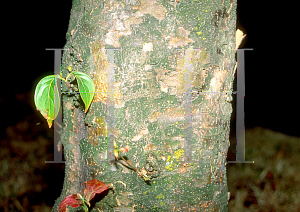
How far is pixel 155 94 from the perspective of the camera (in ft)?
2.10

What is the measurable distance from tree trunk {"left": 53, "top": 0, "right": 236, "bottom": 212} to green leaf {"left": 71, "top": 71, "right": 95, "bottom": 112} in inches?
0.7

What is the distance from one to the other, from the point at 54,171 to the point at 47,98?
64.8 inches

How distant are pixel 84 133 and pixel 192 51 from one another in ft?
1.45

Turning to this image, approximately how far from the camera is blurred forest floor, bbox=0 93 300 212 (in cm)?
175

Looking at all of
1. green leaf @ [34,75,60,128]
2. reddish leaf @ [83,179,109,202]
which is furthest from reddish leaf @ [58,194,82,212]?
green leaf @ [34,75,60,128]

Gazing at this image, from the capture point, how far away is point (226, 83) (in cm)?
72

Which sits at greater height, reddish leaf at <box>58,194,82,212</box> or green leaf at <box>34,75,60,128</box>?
green leaf at <box>34,75,60,128</box>

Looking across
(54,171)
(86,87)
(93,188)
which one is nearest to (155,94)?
(86,87)

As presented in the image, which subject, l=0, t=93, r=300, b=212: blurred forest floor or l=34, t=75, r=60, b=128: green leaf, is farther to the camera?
l=0, t=93, r=300, b=212: blurred forest floor

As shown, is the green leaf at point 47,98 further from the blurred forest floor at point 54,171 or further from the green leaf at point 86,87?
the blurred forest floor at point 54,171

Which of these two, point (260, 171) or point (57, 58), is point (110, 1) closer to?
point (57, 58)

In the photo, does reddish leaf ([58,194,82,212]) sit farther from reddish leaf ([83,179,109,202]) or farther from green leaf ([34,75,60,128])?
green leaf ([34,75,60,128])


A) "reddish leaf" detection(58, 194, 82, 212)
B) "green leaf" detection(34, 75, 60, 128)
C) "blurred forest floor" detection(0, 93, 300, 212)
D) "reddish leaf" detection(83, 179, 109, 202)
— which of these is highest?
"green leaf" detection(34, 75, 60, 128)

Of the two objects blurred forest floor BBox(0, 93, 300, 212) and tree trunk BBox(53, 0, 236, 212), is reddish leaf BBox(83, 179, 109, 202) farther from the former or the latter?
blurred forest floor BBox(0, 93, 300, 212)
